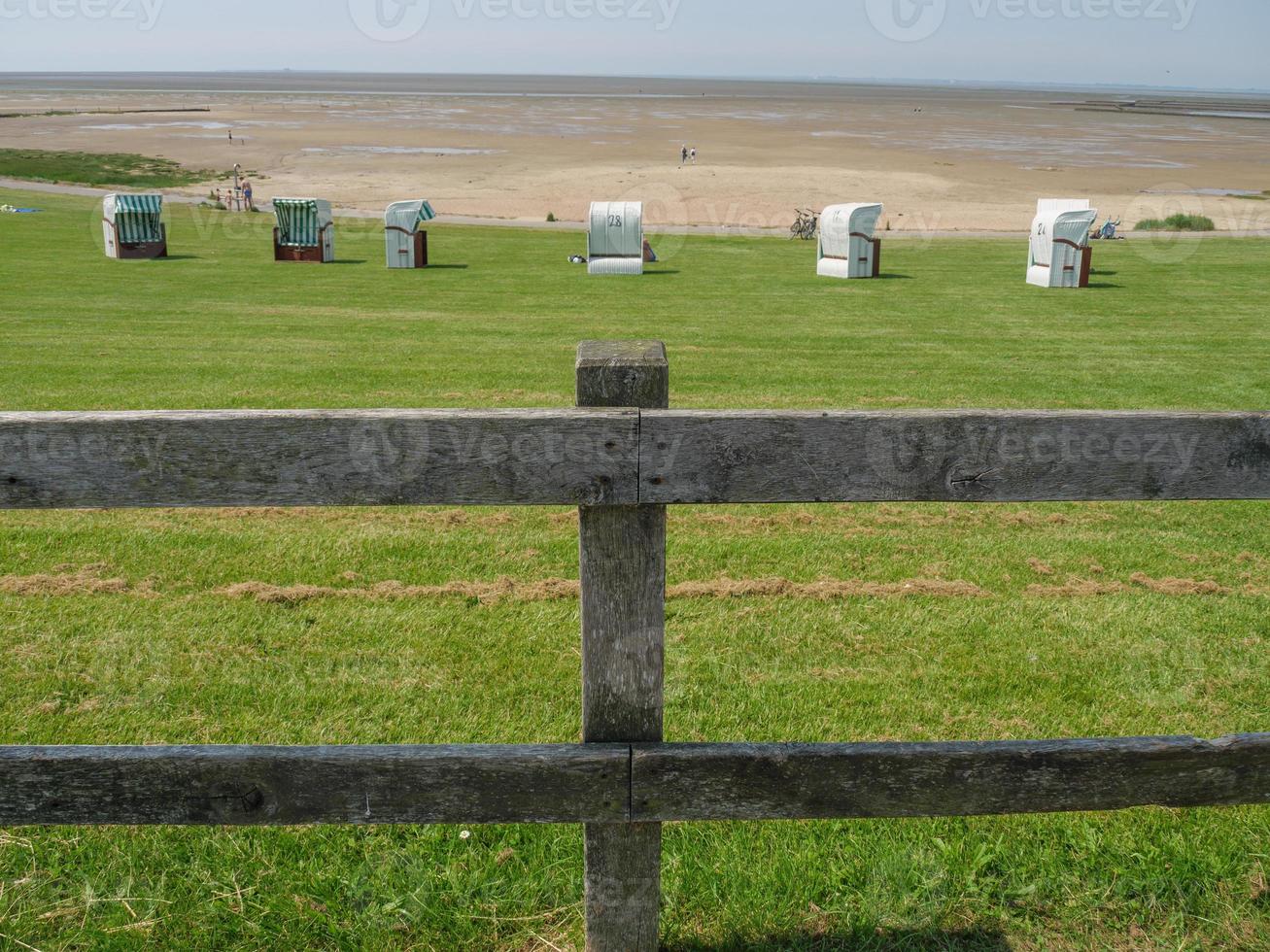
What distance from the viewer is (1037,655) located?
A: 5.05 meters

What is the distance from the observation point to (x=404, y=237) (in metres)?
25.3

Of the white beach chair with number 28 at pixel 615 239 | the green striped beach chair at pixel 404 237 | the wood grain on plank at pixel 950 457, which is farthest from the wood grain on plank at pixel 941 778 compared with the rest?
the green striped beach chair at pixel 404 237

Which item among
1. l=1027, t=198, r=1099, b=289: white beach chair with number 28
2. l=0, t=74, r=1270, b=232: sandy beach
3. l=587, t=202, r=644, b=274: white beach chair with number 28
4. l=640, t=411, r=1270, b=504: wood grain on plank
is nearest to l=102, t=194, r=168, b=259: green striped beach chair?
l=587, t=202, r=644, b=274: white beach chair with number 28

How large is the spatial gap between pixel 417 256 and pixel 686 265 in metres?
6.29

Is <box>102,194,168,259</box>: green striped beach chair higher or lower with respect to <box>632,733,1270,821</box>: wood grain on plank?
higher

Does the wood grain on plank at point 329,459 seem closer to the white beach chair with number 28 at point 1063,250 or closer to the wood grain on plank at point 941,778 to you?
the wood grain on plank at point 941,778

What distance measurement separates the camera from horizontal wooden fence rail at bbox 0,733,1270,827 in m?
2.50

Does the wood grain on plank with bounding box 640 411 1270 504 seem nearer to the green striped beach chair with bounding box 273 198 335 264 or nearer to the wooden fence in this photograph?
the wooden fence

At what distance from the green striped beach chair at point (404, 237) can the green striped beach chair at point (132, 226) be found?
5614 mm

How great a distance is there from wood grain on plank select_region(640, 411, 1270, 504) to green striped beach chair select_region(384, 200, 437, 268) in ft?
78.0

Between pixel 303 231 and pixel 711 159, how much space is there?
51.3 metres

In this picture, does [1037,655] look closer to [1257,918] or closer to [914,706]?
[914,706]

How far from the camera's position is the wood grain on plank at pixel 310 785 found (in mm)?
2492

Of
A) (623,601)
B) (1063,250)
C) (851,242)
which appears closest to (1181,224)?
(1063,250)
